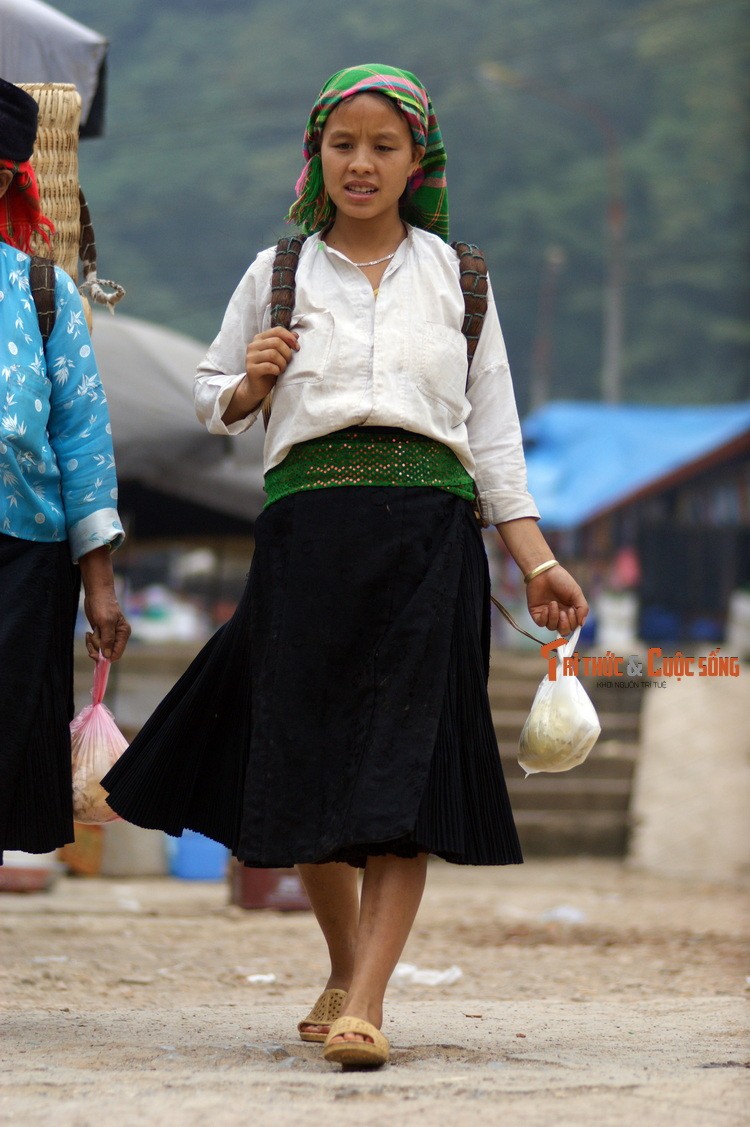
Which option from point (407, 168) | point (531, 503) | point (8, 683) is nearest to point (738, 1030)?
point (531, 503)

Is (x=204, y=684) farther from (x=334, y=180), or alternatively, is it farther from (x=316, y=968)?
(x=316, y=968)

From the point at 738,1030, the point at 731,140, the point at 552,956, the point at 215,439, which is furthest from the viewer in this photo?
the point at 731,140

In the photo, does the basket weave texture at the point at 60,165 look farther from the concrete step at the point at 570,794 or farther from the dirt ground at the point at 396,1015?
the concrete step at the point at 570,794

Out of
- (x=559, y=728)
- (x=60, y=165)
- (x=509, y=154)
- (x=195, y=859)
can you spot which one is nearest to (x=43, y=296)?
(x=60, y=165)

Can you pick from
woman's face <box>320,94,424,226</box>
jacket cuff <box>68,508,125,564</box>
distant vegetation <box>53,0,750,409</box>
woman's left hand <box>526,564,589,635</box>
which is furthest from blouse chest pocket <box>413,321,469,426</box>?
distant vegetation <box>53,0,750,409</box>

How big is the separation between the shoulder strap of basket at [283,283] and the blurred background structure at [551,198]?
19.2 m

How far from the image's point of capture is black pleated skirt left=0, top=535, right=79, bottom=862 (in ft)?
11.3

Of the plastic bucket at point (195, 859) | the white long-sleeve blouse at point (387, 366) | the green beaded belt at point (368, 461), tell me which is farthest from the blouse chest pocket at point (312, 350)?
the plastic bucket at point (195, 859)

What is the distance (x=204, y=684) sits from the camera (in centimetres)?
354

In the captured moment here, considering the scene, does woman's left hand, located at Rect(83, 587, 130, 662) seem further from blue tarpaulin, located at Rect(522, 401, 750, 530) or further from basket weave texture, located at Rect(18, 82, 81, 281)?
blue tarpaulin, located at Rect(522, 401, 750, 530)

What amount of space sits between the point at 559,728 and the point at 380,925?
57 cm

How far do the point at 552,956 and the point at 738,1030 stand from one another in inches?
96.6

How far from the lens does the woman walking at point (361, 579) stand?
130 inches

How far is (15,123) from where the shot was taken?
3518 millimetres
